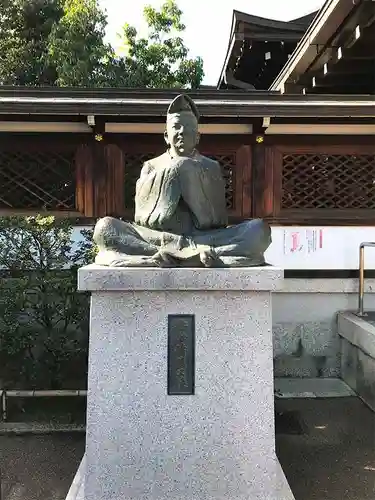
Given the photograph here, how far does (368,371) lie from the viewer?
19.0ft

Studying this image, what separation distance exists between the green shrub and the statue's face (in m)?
2.24

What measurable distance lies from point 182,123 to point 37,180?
387 cm

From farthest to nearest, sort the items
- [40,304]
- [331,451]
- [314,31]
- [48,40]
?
[48,40], [314,31], [40,304], [331,451]

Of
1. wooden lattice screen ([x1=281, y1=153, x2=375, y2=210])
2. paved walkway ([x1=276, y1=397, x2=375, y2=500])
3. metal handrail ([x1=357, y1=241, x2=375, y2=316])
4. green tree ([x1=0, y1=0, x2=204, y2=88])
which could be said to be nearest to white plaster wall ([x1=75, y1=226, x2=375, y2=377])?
metal handrail ([x1=357, y1=241, x2=375, y2=316])

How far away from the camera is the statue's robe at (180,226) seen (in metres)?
3.43

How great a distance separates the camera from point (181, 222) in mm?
3648

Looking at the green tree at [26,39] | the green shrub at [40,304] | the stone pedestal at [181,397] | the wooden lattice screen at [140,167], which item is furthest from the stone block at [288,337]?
the green tree at [26,39]

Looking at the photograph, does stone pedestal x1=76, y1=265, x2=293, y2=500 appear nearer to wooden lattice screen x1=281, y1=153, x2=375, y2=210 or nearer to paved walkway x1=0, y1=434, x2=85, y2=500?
paved walkway x1=0, y1=434, x2=85, y2=500

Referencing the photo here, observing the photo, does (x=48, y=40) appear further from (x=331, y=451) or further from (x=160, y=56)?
(x=331, y=451)

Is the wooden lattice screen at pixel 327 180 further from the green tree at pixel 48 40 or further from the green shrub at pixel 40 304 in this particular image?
the green tree at pixel 48 40

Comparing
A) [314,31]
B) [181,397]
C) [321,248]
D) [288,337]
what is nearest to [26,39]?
[314,31]

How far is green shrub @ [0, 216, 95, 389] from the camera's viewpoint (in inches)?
211

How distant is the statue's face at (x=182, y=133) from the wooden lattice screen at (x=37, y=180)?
11.3ft

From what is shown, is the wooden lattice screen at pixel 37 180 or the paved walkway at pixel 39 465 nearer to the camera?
the paved walkway at pixel 39 465
